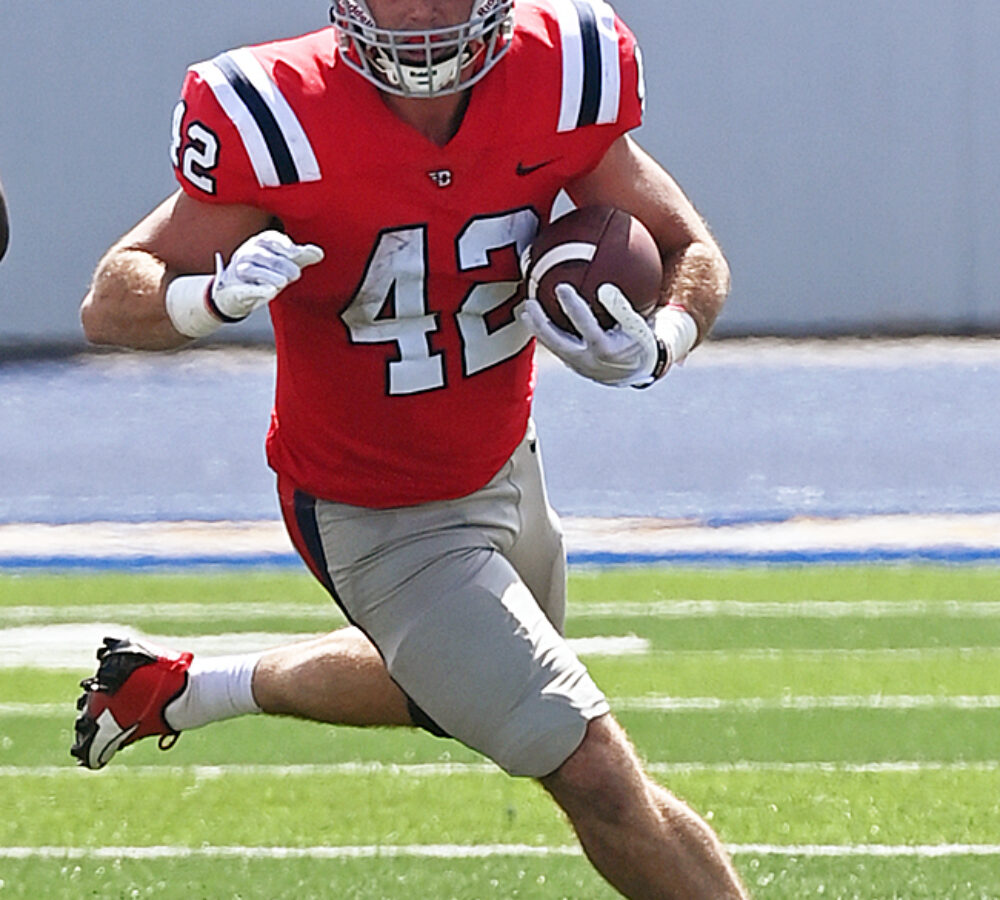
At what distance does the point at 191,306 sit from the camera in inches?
89.6

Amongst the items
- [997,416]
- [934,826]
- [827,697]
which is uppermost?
[934,826]

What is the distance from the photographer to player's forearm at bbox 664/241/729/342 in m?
2.55

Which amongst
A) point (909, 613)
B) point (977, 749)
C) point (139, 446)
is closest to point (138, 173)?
point (139, 446)

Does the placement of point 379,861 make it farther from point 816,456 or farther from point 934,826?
point 816,456

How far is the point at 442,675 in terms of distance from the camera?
7.93 feet

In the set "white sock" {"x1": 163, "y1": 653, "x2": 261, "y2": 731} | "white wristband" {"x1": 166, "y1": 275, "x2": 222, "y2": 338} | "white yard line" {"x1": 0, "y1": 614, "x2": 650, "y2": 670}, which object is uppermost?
"white wristband" {"x1": 166, "y1": 275, "x2": 222, "y2": 338}

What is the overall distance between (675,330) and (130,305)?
2.16ft

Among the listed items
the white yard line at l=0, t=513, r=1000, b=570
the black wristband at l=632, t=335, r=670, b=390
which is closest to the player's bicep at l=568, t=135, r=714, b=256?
the black wristband at l=632, t=335, r=670, b=390

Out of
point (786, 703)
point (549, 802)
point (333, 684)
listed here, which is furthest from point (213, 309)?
point (786, 703)

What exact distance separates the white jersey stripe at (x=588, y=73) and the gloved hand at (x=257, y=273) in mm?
457

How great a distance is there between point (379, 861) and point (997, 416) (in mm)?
5968

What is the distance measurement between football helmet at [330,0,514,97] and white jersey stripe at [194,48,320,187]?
0.36ft

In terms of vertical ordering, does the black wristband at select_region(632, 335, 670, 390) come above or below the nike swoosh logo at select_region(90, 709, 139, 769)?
above

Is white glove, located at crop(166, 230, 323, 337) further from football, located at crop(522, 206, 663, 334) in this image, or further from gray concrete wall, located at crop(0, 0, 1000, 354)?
gray concrete wall, located at crop(0, 0, 1000, 354)
